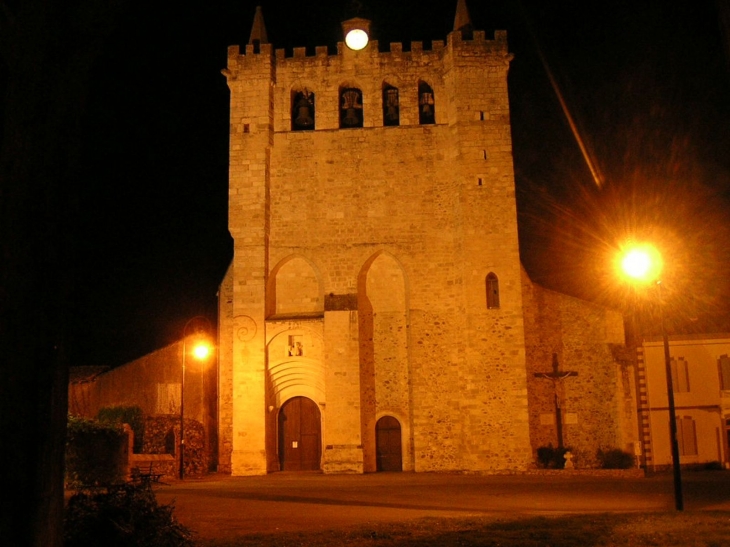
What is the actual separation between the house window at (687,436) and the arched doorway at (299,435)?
1169cm

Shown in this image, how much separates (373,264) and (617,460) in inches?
383

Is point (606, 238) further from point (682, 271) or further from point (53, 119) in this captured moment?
point (53, 119)

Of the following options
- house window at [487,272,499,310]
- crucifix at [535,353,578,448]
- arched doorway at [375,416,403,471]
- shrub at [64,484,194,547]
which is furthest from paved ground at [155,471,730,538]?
house window at [487,272,499,310]

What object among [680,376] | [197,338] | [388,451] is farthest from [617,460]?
[197,338]

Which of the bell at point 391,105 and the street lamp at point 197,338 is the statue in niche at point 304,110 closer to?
the bell at point 391,105

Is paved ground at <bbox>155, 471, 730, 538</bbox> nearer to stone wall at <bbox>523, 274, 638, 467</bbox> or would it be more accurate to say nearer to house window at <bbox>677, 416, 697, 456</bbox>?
house window at <bbox>677, 416, 697, 456</bbox>

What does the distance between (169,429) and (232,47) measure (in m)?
12.6

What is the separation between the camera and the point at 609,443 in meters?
24.6

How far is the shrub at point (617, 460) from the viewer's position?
78.4 feet

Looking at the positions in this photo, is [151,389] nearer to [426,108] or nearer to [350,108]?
[350,108]

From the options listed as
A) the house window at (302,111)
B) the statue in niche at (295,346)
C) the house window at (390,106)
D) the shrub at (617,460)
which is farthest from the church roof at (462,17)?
the shrub at (617,460)

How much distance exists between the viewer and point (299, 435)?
25172mm

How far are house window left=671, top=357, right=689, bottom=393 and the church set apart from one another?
2044 millimetres

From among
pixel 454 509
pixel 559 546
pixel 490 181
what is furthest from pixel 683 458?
pixel 559 546
